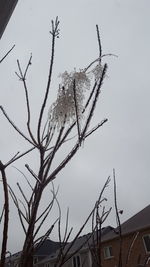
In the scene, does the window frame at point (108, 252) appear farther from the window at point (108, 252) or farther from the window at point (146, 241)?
the window at point (146, 241)

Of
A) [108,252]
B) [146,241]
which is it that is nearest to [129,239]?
[146,241]

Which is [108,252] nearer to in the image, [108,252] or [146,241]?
[108,252]

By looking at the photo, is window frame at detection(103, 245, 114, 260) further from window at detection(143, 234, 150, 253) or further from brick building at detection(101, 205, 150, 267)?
window at detection(143, 234, 150, 253)

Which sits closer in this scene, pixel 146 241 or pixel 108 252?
pixel 146 241

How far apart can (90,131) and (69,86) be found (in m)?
0.30

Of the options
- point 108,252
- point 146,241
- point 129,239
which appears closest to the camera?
point 129,239

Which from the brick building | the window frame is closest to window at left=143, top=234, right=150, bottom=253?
the brick building

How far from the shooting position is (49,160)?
114cm

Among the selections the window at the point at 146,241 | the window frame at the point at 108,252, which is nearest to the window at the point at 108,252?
the window frame at the point at 108,252

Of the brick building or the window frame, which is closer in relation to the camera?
the brick building

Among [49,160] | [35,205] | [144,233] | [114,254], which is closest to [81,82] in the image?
[49,160]

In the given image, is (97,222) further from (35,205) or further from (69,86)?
(69,86)

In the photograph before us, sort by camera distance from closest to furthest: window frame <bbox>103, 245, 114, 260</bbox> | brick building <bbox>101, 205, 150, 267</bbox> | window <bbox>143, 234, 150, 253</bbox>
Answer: window <bbox>143, 234, 150, 253</bbox>
brick building <bbox>101, 205, 150, 267</bbox>
window frame <bbox>103, 245, 114, 260</bbox>

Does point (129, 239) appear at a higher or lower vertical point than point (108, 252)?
higher
